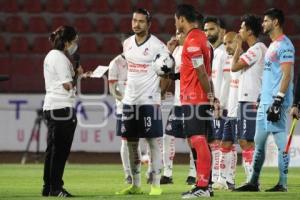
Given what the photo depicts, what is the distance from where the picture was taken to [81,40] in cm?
2156

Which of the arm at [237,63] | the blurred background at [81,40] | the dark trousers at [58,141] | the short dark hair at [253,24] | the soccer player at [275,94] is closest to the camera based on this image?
the dark trousers at [58,141]

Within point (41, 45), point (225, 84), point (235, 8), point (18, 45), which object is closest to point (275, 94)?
point (225, 84)

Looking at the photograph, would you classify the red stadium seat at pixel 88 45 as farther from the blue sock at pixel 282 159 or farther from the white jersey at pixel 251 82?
the blue sock at pixel 282 159

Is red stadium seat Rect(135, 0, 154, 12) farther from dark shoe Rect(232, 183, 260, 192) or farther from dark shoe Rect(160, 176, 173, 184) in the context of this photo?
dark shoe Rect(232, 183, 260, 192)

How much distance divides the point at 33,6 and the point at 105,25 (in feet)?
5.95

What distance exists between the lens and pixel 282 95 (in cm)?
1053

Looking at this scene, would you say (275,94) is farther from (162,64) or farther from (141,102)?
(141,102)

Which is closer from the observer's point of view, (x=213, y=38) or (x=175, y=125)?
(x=213, y=38)

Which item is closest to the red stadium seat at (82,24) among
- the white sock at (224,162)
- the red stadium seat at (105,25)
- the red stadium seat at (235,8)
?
the red stadium seat at (105,25)

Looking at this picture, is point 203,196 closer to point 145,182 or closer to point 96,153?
point 145,182

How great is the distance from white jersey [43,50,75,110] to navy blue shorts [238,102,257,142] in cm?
234

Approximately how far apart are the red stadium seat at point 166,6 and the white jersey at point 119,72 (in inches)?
350

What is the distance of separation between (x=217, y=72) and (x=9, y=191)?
3.25 m

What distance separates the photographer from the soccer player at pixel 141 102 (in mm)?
10867
